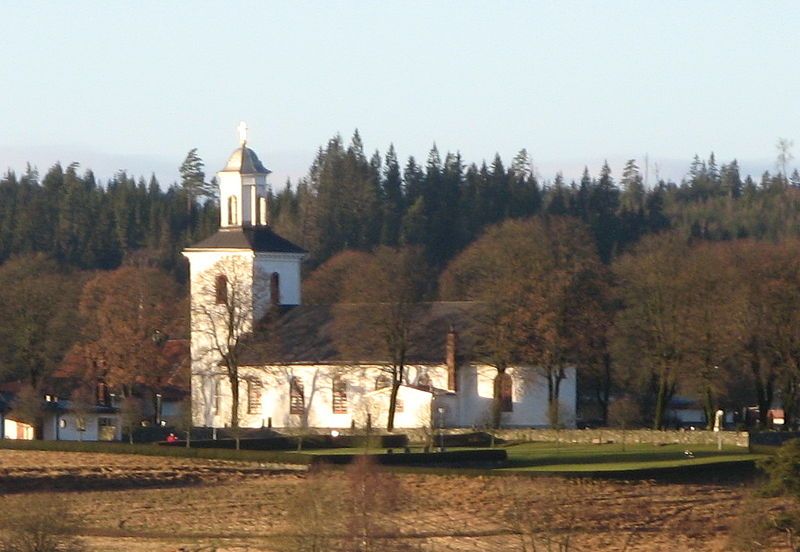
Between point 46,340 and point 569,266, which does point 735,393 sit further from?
point 46,340

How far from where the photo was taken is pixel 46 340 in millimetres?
69562

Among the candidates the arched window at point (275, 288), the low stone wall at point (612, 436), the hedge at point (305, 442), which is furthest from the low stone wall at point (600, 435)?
the arched window at point (275, 288)

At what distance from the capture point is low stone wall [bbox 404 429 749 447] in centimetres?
5788

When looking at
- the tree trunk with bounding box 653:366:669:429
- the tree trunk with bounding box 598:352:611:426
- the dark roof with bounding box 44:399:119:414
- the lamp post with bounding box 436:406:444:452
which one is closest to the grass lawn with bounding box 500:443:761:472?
the lamp post with bounding box 436:406:444:452

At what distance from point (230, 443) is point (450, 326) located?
11.1 meters

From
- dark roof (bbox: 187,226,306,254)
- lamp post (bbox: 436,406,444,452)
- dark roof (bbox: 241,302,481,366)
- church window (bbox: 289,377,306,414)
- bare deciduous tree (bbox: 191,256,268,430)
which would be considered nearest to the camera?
lamp post (bbox: 436,406,444,452)

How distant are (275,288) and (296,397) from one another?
14.1 ft

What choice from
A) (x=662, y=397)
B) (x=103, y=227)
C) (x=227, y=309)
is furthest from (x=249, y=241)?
(x=103, y=227)

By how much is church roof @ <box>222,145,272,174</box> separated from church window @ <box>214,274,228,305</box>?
4.10m

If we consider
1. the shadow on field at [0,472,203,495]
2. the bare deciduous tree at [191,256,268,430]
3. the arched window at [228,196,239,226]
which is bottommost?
the shadow on field at [0,472,203,495]

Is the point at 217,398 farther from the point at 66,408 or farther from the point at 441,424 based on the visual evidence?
the point at 441,424

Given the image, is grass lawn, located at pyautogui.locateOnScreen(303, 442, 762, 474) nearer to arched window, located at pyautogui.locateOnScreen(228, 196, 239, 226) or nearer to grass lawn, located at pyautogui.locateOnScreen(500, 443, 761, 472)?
grass lawn, located at pyautogui.locateOnScreen(500, 443, 761, 472)

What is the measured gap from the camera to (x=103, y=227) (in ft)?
417

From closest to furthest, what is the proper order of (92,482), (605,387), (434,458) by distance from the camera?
(92,482)
(434,458)
(605,387)
